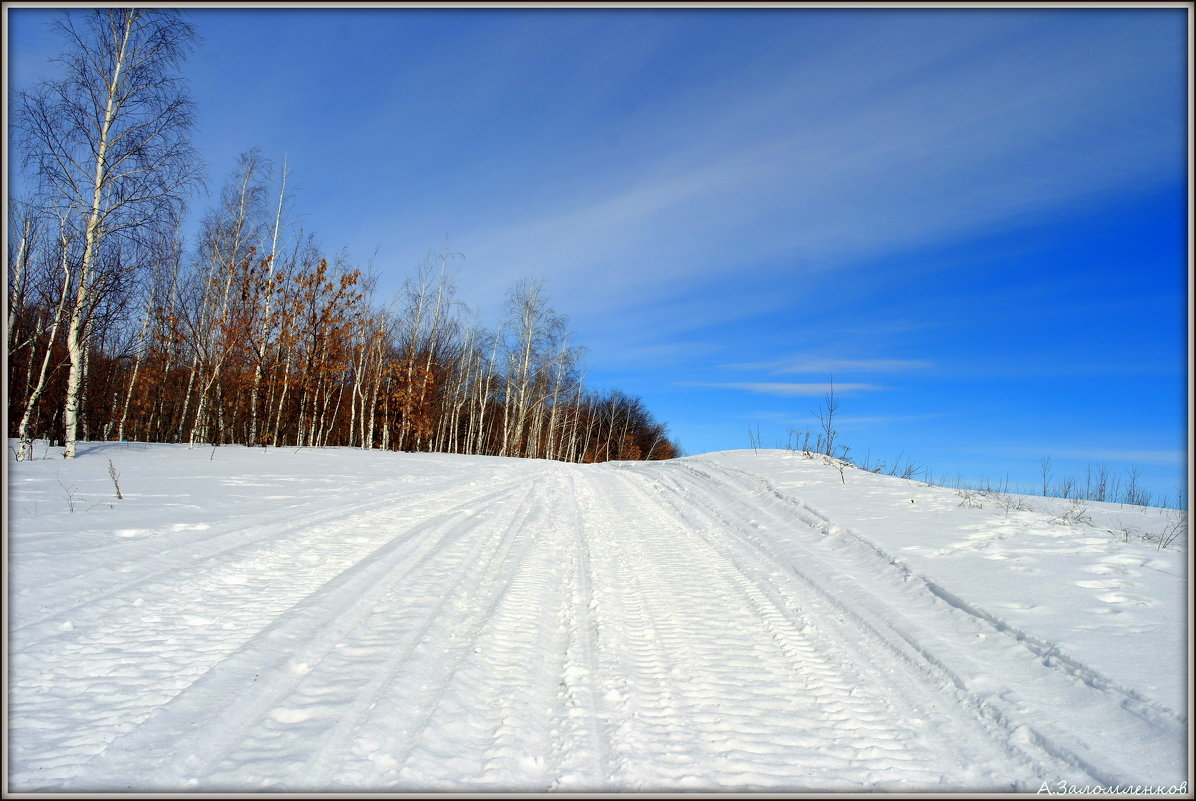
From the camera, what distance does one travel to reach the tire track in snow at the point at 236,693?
6.78 feet

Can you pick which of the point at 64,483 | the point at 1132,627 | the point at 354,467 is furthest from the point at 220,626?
the point at 354,467

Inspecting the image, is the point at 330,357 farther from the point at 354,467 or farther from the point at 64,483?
the point at 64,483

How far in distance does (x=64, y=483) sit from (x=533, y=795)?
30.4ft

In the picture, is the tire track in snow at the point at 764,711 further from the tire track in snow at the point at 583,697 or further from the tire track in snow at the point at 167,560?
the tire track in snow at the point at 167,560

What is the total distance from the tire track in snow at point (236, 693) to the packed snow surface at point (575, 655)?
0.05ft

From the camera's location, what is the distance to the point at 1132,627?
3551 mm

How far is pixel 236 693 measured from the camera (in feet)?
8.55

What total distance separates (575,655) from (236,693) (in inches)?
70.7

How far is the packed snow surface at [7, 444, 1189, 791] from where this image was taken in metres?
2.25

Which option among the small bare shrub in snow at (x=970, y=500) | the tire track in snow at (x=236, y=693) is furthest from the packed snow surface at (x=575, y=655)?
the small bare shrub in snow at (x=970, y=500)

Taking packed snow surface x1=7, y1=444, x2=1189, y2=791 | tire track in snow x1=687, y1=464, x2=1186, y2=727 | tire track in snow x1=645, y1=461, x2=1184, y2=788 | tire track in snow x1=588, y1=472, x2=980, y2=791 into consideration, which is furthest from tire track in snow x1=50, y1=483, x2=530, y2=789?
tire track in snow x1=687, y1=464, x2=1186, y2=727

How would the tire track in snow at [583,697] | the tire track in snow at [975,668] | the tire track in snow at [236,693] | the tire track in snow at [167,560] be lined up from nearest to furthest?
the tire track in snow at [236,693] → the tire track in snow at [583,697] → the tire track in snow at [975,668] → the tire track in snow at [167,560]

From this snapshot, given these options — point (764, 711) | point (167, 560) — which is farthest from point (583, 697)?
point (167, 560)

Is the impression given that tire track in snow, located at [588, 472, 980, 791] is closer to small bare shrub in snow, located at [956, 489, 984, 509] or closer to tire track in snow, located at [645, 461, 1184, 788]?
tire track in snow, located at [645, 461, 1184, 788]
